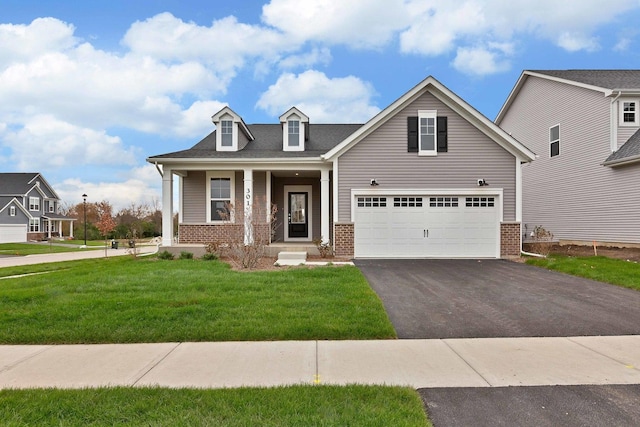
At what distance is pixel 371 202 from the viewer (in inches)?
526

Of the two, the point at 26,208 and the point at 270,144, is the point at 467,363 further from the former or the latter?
the point at 26,208

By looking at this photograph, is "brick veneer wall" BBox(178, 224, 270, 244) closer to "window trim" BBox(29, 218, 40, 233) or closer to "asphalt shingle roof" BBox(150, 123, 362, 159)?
"asphalt shingle roof" BBox(150, 123, 362, 159)

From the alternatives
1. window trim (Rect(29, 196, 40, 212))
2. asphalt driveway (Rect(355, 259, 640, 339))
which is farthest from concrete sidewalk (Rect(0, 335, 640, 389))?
window trim (Rect(29, 196, 40, 212))

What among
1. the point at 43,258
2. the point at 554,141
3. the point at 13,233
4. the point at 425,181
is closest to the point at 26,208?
the point at 13,233

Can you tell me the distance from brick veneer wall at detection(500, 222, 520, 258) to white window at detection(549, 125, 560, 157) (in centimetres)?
731

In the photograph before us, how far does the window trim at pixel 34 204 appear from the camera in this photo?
1660 inches

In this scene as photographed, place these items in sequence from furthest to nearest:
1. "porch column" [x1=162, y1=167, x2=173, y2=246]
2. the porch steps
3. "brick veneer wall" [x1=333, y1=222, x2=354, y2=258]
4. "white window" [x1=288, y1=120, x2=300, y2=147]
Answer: "white window" [x1=288, y1=120, x2=300, y2=147], "porch column" [x1=162, y1=167, x2=173, y2=246], "brick veneer wall" [x1=333, y1=222, x2=354, y2=258], the porch steps

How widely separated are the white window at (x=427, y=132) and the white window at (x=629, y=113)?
8122mm

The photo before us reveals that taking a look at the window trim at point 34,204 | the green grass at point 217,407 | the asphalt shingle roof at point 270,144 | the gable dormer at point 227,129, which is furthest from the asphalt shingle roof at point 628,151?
the window trim at point 34,204

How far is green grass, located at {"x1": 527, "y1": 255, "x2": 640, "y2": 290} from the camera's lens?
845 centimetres

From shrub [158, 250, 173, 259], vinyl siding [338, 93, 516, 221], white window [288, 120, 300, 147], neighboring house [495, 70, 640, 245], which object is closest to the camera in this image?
shrub [158, 250, 173, 259]

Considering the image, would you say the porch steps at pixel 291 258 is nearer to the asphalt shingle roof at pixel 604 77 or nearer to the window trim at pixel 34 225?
the asphalt shingle roof at pixel 604 77

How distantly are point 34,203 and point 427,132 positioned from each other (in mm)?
47954

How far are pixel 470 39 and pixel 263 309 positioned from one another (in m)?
14.9
